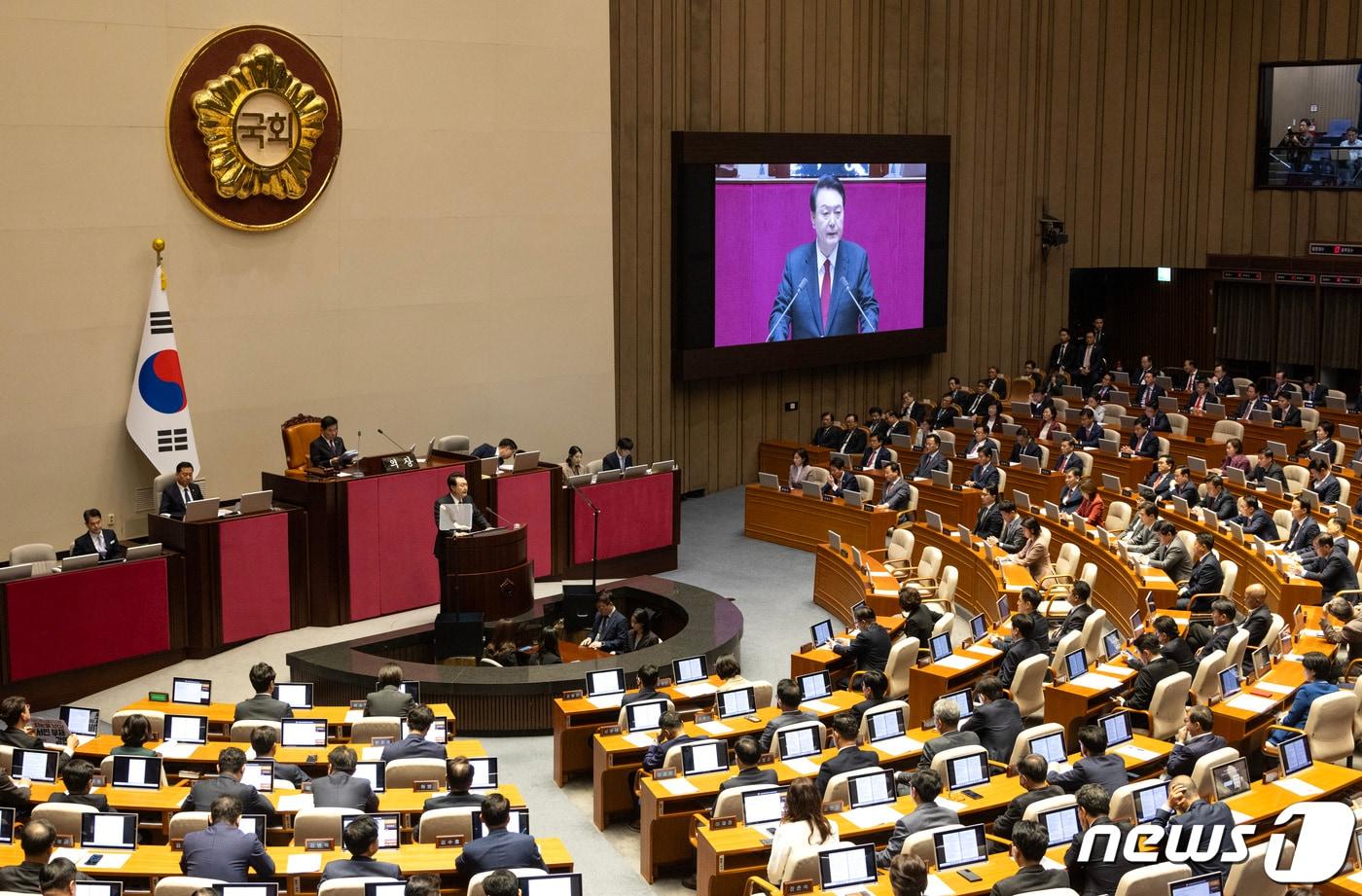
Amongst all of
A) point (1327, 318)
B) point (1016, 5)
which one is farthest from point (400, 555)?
point (1327, 318)

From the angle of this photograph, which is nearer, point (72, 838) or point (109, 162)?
point (72, 838)

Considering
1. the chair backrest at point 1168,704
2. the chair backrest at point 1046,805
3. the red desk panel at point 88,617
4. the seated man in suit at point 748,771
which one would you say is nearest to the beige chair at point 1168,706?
the chair backrest at point 1168,704

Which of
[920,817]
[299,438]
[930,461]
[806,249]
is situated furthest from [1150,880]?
[806,249]

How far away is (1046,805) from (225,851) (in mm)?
4080

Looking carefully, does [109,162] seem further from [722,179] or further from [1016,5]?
[1016,5]

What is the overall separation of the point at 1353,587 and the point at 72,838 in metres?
10.1

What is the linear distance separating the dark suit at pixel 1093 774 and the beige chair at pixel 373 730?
4.15m

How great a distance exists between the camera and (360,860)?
7.39 m

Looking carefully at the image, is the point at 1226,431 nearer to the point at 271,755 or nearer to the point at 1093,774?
the point at 1093,774

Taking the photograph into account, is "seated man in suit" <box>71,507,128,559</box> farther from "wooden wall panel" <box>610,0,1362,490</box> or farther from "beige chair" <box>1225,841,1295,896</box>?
"beige chair" <box>1225,841,1295,896</box>

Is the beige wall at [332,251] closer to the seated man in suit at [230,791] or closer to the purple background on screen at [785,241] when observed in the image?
the purple background on screen at [785,241]

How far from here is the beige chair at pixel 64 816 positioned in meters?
8.27

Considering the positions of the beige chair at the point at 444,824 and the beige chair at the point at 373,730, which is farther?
the beige chair at the point at 373,730

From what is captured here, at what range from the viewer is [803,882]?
25.1ft
